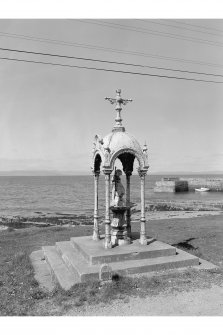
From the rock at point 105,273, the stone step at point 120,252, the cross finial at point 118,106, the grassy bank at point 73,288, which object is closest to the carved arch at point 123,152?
the cross finial at point 118,106

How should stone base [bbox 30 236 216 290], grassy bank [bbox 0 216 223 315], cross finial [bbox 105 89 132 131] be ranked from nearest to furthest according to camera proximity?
grassy bank [bbox 0 216 223 315] < stone base [bbox 30 236 216 290] < cross finial [bbox 105 89 132 131]

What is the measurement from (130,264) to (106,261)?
806mm

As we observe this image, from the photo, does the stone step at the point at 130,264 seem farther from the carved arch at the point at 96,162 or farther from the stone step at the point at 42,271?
the carved arch at the point at 96,162

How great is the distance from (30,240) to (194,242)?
9.28 m

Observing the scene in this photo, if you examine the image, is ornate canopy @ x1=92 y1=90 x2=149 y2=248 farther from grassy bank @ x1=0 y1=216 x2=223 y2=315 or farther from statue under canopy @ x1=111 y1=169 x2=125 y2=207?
grassy bank @ x1=0 y1=216 x2=223 y2=315

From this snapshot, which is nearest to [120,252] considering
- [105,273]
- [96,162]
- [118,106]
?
[105,273]

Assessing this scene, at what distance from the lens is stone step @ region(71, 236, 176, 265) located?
10354 mm

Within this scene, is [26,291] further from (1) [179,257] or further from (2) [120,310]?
(1) [179,257]

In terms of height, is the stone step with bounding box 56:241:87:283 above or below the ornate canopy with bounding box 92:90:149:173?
below

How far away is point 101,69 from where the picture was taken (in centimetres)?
1277

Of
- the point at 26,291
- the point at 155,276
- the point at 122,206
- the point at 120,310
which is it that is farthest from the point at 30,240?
the point at 120,310

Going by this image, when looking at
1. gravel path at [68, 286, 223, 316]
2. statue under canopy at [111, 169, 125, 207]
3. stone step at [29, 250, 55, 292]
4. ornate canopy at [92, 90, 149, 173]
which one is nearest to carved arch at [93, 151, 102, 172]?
ornate canopy at [92, 90, 149, 173]

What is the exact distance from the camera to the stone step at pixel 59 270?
9.27m

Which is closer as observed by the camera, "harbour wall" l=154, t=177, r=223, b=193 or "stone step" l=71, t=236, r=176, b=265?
"stone step" l=71, t=236, r=176, b=265
